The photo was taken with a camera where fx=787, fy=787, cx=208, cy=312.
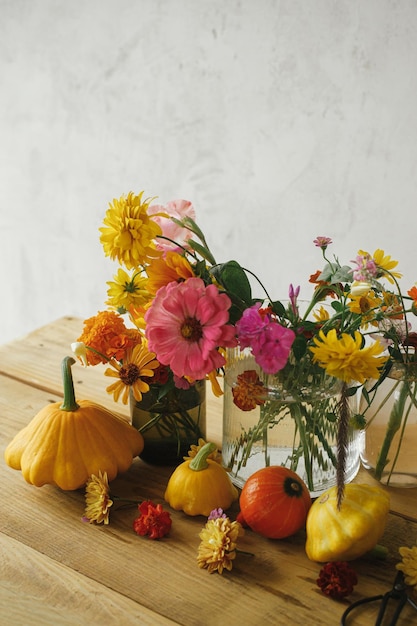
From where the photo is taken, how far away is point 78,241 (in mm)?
2654

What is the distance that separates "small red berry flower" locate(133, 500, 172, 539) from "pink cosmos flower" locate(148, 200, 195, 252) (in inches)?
11.8

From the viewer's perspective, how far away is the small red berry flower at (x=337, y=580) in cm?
79

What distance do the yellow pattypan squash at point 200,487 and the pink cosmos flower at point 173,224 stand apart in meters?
0.24

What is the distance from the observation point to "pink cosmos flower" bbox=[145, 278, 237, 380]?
80cm

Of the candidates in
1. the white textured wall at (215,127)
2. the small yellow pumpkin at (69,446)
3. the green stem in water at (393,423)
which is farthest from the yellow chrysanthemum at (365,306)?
the white textured wall at (215,127)

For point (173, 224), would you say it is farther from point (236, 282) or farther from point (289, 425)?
point (289, 425)

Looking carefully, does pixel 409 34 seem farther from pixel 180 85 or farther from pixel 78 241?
pixel 78 241

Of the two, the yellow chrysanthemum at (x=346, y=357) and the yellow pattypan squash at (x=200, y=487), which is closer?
the yellow chrysanthemum at (x=346, y=357)

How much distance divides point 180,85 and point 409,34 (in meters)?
0.69

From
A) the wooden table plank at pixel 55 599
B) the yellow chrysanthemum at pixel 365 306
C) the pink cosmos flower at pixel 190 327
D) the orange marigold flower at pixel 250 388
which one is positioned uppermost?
the yellow chrysanthemum at pixel 365 306

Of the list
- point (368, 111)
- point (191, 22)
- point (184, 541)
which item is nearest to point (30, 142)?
point (191, 22)

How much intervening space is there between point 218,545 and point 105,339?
0.95ft

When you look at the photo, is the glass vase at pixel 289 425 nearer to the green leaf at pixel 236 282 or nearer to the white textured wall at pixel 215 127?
the green leaf at pixel 236 282

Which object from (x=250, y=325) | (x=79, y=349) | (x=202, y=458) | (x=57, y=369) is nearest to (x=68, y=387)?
(x=79, y=349)
